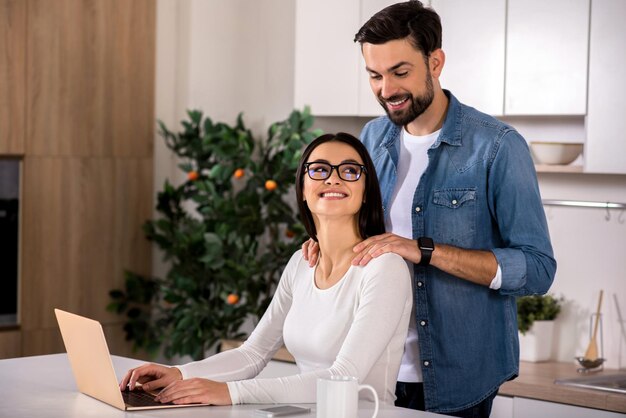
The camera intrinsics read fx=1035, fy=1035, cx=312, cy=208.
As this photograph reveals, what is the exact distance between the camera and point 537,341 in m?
4.12

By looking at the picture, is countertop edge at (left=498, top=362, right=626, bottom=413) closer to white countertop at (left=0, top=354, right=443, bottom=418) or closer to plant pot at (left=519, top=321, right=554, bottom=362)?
plant pot at (left=519, top=321, right=554, bottom=362)

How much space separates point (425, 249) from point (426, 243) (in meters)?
0.02

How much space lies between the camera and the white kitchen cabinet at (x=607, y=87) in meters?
3.74

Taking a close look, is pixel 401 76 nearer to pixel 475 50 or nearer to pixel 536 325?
pixel 475 50

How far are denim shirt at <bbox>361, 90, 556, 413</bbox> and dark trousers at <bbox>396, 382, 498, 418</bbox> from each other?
0.09 ft

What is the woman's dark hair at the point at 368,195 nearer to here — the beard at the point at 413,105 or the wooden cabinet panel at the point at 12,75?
the beard at the point at 413,105

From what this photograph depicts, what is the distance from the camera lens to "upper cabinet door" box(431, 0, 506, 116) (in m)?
4.05

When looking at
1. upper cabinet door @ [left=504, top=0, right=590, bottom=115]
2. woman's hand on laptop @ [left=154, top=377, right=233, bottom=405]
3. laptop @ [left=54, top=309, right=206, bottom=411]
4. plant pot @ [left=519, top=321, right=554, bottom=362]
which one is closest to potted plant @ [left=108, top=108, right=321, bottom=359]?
upper cabinet door @ [left=504, top=0, right=590, bottom=115]

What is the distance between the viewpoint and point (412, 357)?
2.61 meters

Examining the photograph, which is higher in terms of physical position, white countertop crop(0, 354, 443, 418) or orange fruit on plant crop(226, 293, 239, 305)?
white countertop crop(0, 354, 443, 418)

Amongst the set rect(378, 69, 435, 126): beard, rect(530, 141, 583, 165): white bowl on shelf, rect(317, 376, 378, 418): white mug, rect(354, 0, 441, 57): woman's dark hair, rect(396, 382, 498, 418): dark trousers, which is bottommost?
rect(396, 382, 498, 418): dark trousers

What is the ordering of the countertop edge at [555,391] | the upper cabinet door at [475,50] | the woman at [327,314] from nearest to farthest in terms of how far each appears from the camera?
1. the woman at [327,314]
2. the countertop edge at [555,391]
3. the upper cabinet door at [475,50]

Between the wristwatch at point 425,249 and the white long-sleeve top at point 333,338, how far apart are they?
0.05m

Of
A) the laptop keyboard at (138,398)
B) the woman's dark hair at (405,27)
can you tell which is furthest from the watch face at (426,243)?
the laptop keyboard at (138,398)
